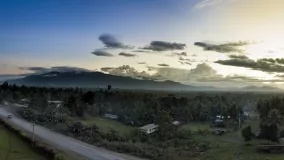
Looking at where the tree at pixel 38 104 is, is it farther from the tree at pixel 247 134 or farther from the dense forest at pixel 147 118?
the tree at pixel 247 134

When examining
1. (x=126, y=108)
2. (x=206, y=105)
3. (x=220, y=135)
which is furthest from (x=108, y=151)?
(x=206, y=105)

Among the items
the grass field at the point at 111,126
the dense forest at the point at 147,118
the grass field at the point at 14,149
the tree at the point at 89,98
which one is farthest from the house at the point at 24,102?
the grass field at the point at 14,149

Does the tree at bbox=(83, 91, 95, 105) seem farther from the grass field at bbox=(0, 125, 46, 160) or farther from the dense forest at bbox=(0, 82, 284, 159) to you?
the grass field at bbox=(0, 125, 46, 160)

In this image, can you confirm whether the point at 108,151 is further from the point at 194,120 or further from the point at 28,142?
the point at 194,120

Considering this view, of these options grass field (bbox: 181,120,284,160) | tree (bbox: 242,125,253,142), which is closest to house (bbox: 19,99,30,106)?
grass field (bbox: 181,120,284,160)

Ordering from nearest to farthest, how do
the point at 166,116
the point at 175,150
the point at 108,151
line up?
1. the point at 108,151
2. the point at 175,150
3. the point at 166,116

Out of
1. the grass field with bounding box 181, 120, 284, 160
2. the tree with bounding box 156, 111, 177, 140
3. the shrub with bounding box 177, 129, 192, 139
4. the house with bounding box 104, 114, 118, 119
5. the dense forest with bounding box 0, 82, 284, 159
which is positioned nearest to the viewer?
the grass field with bounding box 181, 120, 284, 160

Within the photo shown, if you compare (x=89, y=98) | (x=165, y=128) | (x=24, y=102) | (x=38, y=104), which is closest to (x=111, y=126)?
(x=165, y=128)

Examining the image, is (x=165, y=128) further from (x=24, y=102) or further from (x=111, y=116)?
(x=24, y=102)
